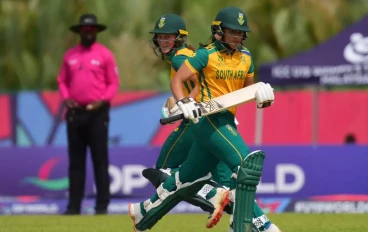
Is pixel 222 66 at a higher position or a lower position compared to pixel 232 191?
higher

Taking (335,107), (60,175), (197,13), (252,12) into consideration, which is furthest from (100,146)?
(252,12)

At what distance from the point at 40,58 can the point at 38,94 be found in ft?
21.0

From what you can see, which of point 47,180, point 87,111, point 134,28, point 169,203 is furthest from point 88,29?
point 134,28

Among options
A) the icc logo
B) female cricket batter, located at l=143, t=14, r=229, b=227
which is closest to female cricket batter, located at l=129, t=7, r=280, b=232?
female cricket batter, located at l=143, t=14, r=229, b=227

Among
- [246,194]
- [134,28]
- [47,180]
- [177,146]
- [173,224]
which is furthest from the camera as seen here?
[134,28]

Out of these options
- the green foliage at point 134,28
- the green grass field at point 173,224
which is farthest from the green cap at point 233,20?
the green foliage at point 134,28

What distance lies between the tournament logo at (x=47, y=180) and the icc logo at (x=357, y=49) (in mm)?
4293

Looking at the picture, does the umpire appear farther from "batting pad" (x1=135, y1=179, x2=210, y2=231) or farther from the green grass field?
"batting pad" (x1=135, y1=179, x2=210, y2=231)

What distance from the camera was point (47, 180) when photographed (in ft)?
46.6

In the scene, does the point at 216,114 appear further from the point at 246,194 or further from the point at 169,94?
the point at 169,94

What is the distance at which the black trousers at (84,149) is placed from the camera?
40.8ft

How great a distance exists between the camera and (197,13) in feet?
71.8

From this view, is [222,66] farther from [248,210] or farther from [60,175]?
[60,175]

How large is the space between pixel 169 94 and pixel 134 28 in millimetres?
6934
